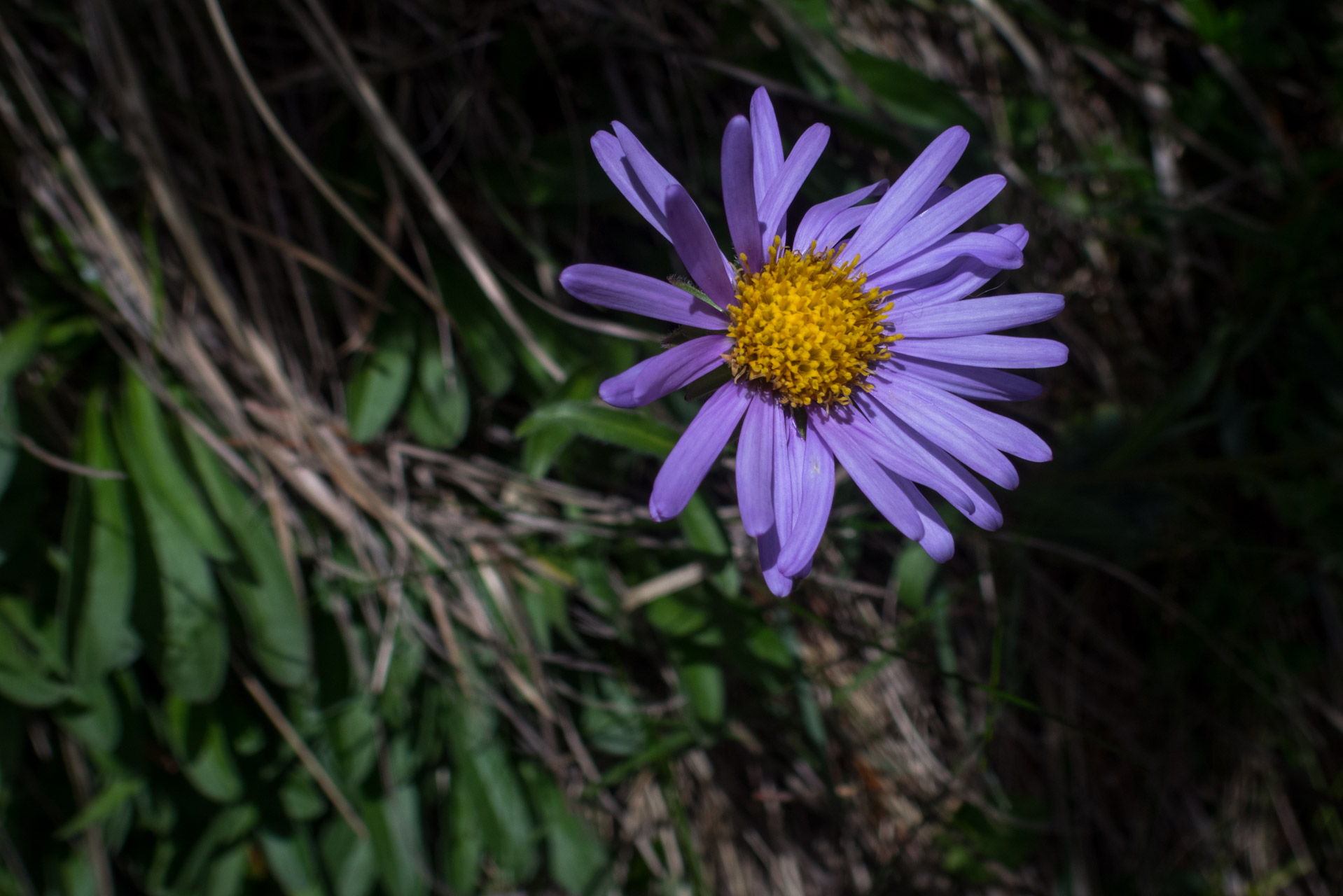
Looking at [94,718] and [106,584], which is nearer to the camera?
[106,584]

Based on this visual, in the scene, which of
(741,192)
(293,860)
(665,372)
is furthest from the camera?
(293,860)

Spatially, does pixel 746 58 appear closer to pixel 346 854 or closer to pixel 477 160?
pixel 477 160

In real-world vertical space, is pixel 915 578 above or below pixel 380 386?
below

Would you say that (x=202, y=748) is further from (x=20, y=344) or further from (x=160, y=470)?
(x=20, y=344)

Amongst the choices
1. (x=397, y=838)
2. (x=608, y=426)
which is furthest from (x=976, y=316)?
(x=397, y=838)

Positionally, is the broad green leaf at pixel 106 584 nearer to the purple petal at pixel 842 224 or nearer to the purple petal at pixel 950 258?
the purple petal at pixel 842 224

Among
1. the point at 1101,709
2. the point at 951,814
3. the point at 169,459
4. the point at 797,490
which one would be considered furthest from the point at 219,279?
the point at 1101,709

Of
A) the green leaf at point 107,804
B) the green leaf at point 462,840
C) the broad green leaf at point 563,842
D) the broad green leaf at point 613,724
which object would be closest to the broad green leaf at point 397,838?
the green leaf at point 462,840
